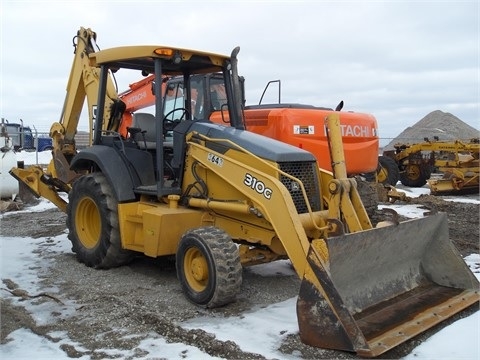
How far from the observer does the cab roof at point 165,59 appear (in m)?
5.64

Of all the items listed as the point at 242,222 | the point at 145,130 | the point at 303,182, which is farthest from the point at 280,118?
the point at 242,222

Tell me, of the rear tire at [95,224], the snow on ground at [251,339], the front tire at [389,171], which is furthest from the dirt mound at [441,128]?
the snow on ground at [251,339]

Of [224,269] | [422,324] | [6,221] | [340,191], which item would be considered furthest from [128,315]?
[6,221]

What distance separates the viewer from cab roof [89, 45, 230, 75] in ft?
18.5

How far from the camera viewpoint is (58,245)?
302 inches

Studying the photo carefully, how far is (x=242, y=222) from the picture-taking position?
528 centimetres

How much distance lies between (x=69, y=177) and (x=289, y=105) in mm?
3520

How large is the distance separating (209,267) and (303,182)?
1.29 meters

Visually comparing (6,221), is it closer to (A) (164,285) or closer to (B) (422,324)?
(A) (164,285)

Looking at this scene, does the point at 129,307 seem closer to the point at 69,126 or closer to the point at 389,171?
the point at 69,126

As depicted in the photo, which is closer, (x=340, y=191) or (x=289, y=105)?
(x=340, y=191)

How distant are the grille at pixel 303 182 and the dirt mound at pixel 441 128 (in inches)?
1357

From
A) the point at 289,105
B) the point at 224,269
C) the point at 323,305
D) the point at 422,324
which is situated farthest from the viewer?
the point at 289,105

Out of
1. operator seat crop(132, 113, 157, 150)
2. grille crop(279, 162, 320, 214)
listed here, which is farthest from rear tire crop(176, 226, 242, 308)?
operator seat crop(132, 113, 157, 150)
